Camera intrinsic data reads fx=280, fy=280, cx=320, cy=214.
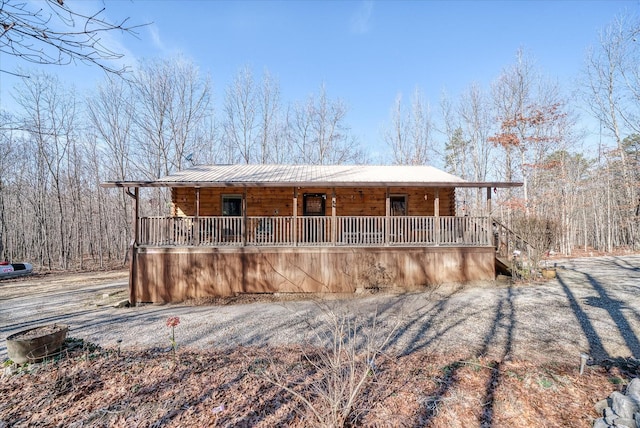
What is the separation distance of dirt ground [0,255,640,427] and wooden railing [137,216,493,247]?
2073 mm

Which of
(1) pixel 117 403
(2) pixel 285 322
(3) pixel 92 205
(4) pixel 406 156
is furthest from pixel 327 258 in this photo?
(3) pixel 92 205

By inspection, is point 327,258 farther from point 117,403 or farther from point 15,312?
point 15,312

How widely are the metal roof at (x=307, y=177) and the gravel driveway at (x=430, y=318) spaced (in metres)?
3.70

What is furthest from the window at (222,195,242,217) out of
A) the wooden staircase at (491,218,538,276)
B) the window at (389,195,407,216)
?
the wooden staircase at (491,218,538,276)

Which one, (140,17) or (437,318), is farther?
(437,318)

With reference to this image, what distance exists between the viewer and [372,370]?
403 centimetres

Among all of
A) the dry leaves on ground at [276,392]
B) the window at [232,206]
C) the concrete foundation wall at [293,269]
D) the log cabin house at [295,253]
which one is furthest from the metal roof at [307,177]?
the dry leaves on ground at [276,392]

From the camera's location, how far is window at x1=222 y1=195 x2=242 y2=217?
11.8 metres

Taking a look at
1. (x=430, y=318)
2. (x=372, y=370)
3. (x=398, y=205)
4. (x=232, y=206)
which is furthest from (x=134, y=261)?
(x=398, y=205)

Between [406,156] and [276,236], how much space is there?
1832cm

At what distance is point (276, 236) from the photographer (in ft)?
33.9

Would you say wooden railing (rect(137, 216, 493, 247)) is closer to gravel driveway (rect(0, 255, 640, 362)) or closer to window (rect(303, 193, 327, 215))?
window (rect(303, 193, 327, 215))

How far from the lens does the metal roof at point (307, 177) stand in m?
9.30

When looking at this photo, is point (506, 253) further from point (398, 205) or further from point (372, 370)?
point (372, 370)
